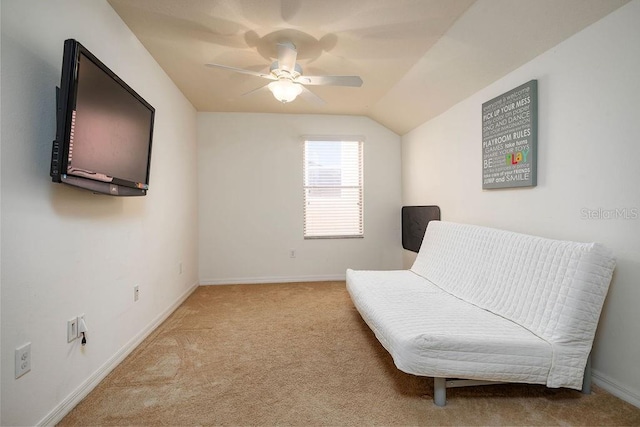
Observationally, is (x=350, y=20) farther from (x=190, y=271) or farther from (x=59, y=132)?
(x=190, y=271)

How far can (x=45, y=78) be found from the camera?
1.41 metres

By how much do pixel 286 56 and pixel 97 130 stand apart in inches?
51.9

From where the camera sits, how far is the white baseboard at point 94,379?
144cm

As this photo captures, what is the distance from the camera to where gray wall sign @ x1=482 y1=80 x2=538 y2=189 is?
207cm

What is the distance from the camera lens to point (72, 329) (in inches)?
62.1

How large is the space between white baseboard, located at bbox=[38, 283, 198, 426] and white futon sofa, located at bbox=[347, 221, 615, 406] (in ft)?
5.48

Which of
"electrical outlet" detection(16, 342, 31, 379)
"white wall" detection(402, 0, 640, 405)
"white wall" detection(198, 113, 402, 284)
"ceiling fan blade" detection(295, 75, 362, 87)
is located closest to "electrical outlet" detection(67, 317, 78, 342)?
"electrical outlet" detection(16, 342, 31, 379)

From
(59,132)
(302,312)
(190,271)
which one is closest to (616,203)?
(302,312)

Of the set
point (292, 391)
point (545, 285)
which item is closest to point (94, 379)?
point (292, 391)

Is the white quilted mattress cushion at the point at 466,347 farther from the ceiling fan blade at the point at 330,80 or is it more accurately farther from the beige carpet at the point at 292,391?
the ceiling fan blade at the point at 330,80

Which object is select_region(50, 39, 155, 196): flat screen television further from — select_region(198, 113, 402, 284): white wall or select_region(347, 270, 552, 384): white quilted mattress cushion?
select_region(198, 113, 402, 284): white wall

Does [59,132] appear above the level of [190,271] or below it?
above

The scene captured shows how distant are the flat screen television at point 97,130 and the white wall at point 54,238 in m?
0.13

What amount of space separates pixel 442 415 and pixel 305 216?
3.06m
